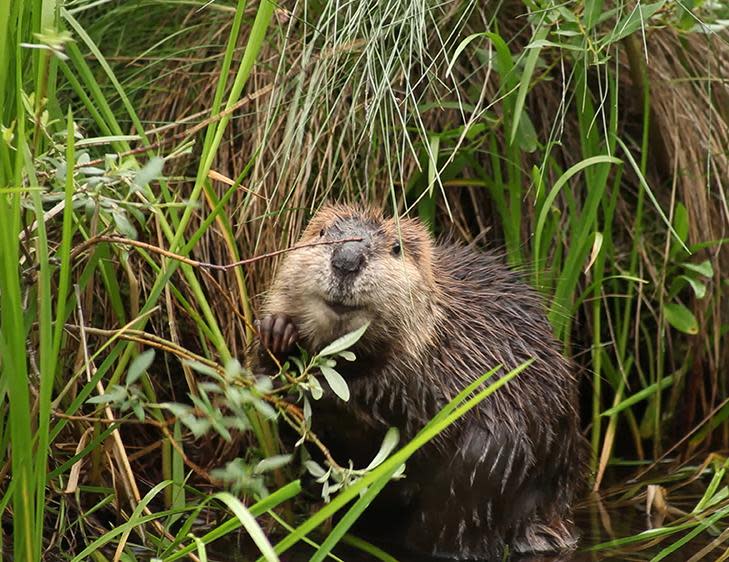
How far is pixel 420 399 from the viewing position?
2.73 meters

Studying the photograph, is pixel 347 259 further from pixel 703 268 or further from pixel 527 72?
pixel 703 268

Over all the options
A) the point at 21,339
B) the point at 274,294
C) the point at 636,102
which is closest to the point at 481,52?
the point at 636,102

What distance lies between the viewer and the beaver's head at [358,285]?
2.44m

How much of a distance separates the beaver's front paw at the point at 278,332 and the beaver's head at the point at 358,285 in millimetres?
17

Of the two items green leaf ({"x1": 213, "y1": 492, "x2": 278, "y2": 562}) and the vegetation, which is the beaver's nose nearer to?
the vegetation

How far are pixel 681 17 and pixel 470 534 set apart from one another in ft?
4.29

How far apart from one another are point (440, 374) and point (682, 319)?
0.92m

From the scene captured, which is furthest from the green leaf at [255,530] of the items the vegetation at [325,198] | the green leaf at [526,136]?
the green leaf at [526,136]

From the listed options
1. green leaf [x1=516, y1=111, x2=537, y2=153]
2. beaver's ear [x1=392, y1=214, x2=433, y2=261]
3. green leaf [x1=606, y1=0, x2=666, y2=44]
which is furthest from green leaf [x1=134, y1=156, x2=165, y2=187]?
green leaf [x1=516, y1=111, x2=537, y2=153]

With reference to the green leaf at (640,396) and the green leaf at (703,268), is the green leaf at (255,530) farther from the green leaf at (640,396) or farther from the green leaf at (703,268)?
the green leaf at (703,268)

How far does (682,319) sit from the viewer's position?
340 cm

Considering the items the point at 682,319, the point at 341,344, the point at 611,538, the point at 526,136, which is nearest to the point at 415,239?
the point at 526,136

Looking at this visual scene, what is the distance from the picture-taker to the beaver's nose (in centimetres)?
241

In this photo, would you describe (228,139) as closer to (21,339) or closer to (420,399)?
(420,399)
